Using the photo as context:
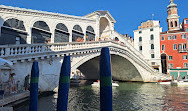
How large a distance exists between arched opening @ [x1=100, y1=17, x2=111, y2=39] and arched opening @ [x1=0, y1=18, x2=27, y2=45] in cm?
1540

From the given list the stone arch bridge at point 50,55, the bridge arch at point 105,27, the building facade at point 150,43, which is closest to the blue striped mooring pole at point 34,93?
the stone arch bridge at point 50,55

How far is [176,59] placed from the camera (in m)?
31.1

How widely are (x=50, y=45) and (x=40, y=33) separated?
489 centimetres

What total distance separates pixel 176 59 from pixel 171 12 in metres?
17.9

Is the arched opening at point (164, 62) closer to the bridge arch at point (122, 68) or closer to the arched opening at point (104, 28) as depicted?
the bridge arch at point (122, 68)

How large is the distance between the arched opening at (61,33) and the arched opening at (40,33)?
43.0 inches

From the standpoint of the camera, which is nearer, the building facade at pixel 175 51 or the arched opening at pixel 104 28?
the arched opening at pixel 104 28

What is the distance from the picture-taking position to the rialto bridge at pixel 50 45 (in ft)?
35.8

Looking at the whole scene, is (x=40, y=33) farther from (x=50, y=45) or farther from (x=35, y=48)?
(x=35, y=48)

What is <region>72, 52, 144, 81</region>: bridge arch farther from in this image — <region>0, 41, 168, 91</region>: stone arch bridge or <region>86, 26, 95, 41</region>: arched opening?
<region>86, 26, 95, 41</region>: arched opening

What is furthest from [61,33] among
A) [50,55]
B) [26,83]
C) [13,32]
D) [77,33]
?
[26,83]

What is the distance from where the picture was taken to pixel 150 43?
33250 millimetres

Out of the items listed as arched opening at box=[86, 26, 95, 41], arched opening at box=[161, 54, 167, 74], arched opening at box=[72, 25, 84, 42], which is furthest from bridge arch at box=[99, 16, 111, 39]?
arched opening at box=[161, 54, 167, 74]

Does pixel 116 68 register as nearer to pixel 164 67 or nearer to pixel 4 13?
pixel 164 67
